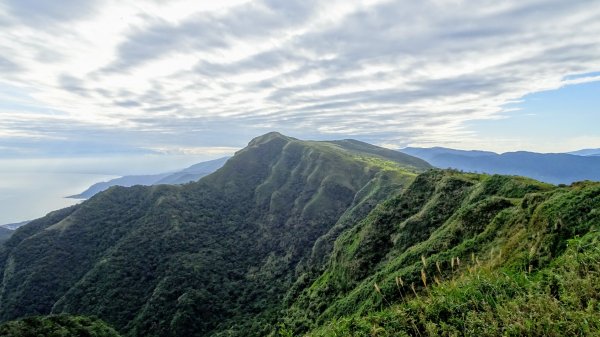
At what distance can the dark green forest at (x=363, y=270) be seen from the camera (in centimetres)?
1355

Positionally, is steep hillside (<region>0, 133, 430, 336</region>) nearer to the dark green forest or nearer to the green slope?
the dark green forest

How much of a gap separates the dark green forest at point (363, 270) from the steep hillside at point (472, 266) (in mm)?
90

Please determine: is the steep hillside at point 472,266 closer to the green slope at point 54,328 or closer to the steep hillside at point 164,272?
the steep hillside at point 164,272

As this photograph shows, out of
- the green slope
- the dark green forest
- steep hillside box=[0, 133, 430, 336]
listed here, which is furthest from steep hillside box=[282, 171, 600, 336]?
the green slope

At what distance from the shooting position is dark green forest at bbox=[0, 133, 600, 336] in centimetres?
1355

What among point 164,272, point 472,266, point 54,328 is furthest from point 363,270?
point 164,272

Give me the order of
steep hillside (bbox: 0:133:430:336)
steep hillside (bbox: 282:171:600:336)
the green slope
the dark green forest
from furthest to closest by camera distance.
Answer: steep hillside (bbox: 0:133:430:336) < the green slope < the dark green forest < steep hillside (bbox: 282:171:600:336)

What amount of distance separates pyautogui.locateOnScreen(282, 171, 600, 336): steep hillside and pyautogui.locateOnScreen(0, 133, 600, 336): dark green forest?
90 millimetres

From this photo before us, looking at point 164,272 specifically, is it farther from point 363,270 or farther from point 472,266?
point 472,266

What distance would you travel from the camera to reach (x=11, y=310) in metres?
140

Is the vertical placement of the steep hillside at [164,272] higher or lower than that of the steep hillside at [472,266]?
lower

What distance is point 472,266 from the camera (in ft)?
101

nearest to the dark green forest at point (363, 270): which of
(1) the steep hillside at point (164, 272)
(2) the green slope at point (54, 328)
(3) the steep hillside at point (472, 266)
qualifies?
(3) the steep hillside at point (472, 266)

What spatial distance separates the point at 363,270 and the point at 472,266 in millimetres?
34014
